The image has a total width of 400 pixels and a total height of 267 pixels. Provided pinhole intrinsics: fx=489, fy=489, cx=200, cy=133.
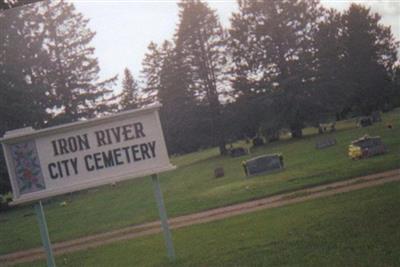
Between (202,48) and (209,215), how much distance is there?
24807mm

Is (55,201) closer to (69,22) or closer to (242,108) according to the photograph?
(69,22)

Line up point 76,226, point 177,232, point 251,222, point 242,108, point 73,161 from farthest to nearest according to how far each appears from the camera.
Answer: point 242,108
point 76,226
point 177,232
point 251,222
point 73,161

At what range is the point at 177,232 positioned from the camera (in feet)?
31.4

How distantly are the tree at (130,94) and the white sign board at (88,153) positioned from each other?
100 feet

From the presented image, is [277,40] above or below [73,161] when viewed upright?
above

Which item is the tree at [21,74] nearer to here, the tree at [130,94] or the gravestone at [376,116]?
Answer: the tree at [130,94]

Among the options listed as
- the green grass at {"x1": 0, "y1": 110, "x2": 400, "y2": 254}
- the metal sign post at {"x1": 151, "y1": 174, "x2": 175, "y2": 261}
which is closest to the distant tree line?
the green grass at {"x1": 0, "y1": 110, "x2": 400, "y2": 254}

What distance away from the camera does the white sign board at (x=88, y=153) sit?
5328mm

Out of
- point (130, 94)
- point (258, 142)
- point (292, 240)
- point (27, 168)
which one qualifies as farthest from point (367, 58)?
point (27, 168)

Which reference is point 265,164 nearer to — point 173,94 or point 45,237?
point 45,237

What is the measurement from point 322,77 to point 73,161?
31.5m

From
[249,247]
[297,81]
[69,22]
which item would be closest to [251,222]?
[249,247]

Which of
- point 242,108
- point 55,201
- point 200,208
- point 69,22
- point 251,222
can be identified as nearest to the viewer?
point 251,222

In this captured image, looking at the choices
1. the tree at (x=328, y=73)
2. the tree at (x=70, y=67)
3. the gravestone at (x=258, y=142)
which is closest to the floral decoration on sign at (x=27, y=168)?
the tree at (x=70, y=67)
